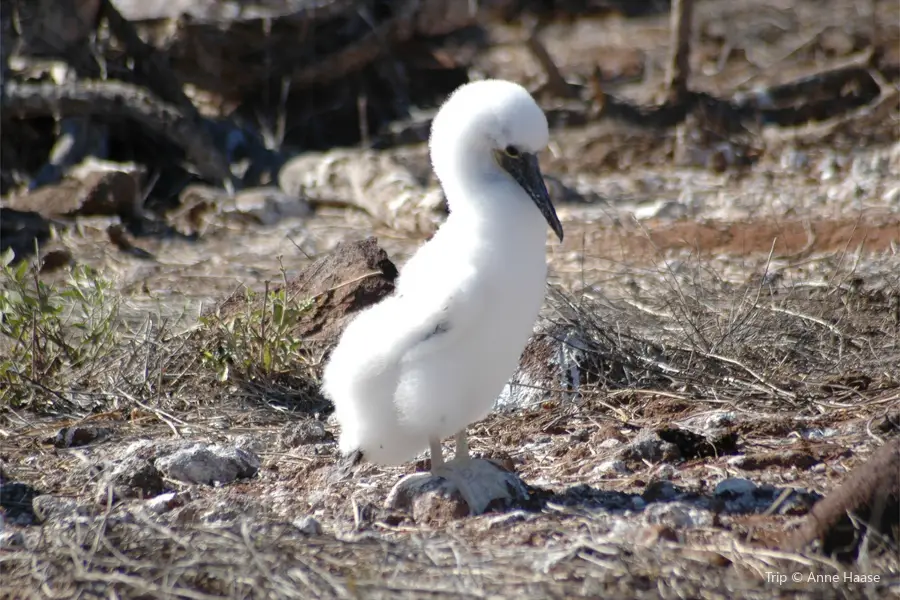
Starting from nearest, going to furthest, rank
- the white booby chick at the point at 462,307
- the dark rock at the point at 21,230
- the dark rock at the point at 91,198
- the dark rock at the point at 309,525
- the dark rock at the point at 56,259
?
1. the dark rock at the point at 309,525
2. the white booby chick at the point at 462,307
3. the dark rock at the point at 56,259
4. the dark rock at the point at 21,230
5. the dark rock at the point at 91,198

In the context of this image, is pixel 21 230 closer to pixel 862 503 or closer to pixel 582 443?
pixel 582 443

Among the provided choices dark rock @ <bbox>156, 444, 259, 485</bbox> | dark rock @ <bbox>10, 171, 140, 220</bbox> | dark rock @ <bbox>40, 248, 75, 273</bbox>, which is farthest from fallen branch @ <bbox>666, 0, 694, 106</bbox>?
dark rock @ <bbox>156, 444, 259, 485</bbox>

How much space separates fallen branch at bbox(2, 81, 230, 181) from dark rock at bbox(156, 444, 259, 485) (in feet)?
21.6

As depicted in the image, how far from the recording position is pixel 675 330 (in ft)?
18.9

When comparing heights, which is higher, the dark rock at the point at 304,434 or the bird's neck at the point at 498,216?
the bird's neck at the point at 498,216

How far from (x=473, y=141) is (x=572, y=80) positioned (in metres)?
10.2

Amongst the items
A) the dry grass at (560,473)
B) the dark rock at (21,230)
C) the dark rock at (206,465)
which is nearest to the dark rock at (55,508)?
the dry grass at (560,473)

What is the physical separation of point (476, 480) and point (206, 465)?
112cm

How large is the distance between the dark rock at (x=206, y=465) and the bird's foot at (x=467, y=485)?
0.75m

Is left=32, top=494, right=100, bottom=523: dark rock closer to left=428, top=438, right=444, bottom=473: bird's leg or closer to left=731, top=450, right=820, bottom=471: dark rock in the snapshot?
left=428, top=438, right=444, bottom=473: bird's leg

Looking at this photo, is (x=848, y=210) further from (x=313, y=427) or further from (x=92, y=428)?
(x=92, y=428)

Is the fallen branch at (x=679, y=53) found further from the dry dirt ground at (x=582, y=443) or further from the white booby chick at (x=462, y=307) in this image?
the white booby chick at (x=462, y=307)

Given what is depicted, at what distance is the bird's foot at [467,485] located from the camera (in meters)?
4.17

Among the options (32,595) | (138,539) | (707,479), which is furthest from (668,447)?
(32,595)
